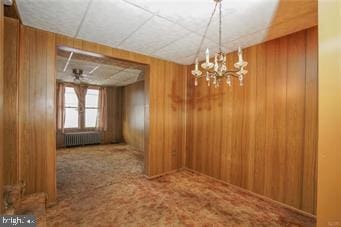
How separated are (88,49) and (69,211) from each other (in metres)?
2.49

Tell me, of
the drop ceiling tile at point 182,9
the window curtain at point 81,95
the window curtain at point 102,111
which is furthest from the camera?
the window curtain at point 102,111

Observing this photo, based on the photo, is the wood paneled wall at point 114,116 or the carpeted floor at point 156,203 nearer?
the carpeted floor at point 156,203

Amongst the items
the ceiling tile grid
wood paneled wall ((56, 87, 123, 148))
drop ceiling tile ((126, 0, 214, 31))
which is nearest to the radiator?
wood paneled wall ((56, 87, 123, 148))

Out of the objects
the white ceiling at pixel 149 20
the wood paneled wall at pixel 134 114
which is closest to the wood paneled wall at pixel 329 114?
the white ceiling at pixel 149 20

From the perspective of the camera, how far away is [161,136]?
3.91 metres

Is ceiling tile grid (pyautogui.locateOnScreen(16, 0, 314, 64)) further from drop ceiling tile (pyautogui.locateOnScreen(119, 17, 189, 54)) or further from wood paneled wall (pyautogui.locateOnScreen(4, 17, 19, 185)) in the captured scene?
wood paneled wall (pyautogui.locateOnScreen(4, 17, 19, 185))

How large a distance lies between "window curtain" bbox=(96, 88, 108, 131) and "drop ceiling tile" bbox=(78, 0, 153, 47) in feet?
17.1

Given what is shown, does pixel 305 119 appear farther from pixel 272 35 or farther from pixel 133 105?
pixel 133 105

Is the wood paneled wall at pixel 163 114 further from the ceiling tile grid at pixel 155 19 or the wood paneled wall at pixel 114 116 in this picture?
the wood paneled wall at pixel 114 116

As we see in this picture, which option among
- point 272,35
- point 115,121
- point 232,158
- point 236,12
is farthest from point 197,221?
point 115,121

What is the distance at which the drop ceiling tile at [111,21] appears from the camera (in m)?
1.99

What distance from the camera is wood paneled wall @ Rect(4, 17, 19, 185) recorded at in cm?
214

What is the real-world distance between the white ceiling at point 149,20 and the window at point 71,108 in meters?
5.14

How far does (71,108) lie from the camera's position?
714 centimetres
